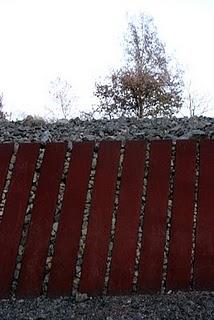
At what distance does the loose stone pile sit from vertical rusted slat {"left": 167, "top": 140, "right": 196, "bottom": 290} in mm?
→ 777

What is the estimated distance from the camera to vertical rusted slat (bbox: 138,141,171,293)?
2900mm

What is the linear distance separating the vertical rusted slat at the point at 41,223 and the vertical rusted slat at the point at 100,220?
309mm

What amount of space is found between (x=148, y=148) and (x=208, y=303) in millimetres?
1259

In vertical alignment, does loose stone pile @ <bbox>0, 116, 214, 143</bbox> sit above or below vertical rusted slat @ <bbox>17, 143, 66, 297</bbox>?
above

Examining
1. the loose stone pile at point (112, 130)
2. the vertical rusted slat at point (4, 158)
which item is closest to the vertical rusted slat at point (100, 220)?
the vertical rusted slat at point (4, 158)

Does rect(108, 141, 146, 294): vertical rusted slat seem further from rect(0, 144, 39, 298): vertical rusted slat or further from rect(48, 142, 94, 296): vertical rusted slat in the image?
rect(0, 144, 39, 298): vertical rusted slat

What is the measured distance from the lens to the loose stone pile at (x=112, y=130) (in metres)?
4.24

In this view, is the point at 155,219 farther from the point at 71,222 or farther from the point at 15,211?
the point at 15,211

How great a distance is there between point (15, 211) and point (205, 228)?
1.39 m

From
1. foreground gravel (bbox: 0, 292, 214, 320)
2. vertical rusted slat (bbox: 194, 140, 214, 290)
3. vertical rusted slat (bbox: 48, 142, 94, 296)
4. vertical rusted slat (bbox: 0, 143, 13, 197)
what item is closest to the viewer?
foreground gravel (bbox: 0, 292, 214, 320)

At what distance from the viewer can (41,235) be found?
10.3 feet

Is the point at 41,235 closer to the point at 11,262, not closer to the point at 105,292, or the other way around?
the point at 11,262

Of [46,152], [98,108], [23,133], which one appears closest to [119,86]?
[98,108]

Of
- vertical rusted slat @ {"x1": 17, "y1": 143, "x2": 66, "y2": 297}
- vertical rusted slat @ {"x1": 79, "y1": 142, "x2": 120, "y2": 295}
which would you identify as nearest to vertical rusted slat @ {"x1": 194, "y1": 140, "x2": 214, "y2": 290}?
vertical rusted slat @ {"x1": 79, "y1": 142, "x2": 120, "y2": 295}
